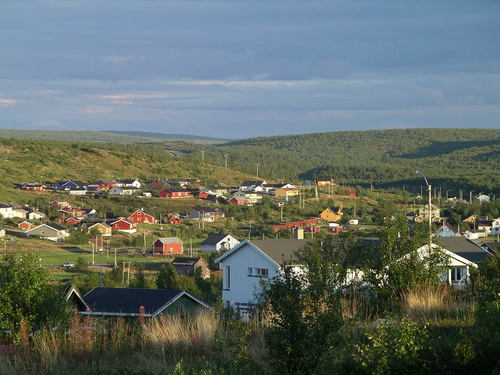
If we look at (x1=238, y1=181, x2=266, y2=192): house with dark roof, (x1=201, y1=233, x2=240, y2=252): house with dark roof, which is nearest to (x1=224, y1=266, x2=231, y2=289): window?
(x1=201, y1=233, x2=240, y2=252): house with dark roof

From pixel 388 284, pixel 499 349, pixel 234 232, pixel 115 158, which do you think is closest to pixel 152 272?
pixel 234 232

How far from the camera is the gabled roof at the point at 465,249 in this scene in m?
27.1

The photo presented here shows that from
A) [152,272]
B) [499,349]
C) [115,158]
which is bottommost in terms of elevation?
[152,272]

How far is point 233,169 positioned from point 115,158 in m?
29.1

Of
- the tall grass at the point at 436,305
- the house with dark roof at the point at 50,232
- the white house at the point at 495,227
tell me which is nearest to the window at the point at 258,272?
the tall grass at the point at 436,305

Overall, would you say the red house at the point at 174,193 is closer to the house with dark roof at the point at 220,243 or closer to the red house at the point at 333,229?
the red house at the point at 333,229

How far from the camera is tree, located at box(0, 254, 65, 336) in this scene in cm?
911

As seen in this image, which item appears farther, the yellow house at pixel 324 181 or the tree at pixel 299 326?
the yellow house at pixel 324 181

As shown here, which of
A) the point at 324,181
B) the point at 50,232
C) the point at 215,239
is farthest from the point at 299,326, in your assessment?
the point at 324,181

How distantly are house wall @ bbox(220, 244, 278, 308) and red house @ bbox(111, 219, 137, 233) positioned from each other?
52141 mm

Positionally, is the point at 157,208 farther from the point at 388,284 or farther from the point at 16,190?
the point at 388,284

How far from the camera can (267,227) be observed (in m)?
76.9

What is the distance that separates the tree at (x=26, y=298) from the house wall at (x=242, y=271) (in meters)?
16.4

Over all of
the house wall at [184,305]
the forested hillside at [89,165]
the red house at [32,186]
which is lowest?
the house wall at [184,305]
